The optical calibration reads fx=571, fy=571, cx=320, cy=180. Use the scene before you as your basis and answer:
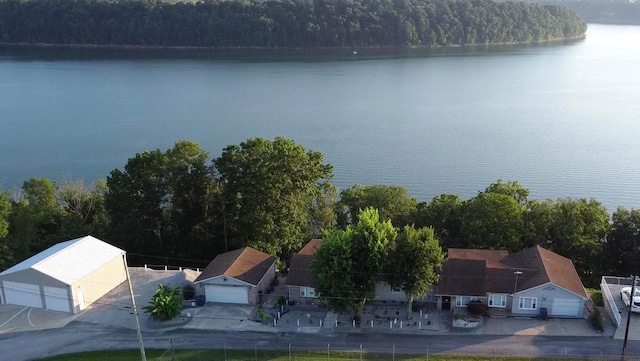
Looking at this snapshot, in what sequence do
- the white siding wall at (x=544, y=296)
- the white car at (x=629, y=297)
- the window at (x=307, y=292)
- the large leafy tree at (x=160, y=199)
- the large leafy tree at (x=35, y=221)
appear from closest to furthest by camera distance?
1. the white car at (x=629, y=297)
2. the white siding wall at (x=544, y=296)
3. the window at (x=307, y=292)
4. the large leafy tree at (x=160, y=199)
5. the large leafy tree at (x=35, y=221)

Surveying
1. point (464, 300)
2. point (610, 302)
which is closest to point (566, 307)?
point (610, 302)

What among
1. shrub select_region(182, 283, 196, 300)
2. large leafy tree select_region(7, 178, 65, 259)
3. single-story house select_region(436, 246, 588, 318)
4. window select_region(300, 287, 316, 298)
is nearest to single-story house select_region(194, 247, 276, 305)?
shrub select_region(182, 283, 196, 300)

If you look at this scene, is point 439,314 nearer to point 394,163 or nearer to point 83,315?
point 83,315

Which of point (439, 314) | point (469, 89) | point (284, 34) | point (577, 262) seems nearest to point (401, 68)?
point (469, 89)

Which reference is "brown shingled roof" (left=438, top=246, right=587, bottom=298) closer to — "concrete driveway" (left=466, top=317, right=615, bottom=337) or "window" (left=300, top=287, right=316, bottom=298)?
"concrete driveway" (left=466, top=317, right=615, bottom=337)

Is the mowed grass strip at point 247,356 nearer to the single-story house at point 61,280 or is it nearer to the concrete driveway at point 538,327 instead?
the concrete driveway at point 538,327

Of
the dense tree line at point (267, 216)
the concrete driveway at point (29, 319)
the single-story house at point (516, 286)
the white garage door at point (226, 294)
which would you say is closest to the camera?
the single-story house at point (516, 286)

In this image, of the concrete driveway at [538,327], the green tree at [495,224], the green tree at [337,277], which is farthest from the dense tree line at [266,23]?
the concrete driveway at [538,327]
